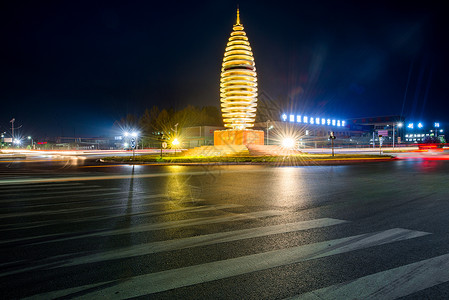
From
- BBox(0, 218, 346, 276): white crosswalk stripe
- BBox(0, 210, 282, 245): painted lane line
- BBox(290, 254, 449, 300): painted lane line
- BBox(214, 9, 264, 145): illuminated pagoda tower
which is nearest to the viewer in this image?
BBox(290, 254, 449, 300): painted lane line

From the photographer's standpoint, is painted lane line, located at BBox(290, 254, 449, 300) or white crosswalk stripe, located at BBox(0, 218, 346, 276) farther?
white crosswalk stripe, located at BBox(0, 218, 346, 276)

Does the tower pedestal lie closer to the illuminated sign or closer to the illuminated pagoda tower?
the illuminated pagoda tower

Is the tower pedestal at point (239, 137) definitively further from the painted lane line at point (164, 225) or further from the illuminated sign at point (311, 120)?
the illuminated sign at point (311, 120)

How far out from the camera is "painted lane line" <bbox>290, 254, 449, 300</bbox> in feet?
10.7

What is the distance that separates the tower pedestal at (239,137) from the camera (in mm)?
49219

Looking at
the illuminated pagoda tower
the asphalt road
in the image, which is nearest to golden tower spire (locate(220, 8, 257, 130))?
the illuminated pagoda tower

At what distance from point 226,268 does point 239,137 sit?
45470 millimetres

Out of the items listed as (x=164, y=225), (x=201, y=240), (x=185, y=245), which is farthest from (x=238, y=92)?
(x=185, y=245)

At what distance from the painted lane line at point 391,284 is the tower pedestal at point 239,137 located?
45.3 metres

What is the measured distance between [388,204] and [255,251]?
5.41 meters

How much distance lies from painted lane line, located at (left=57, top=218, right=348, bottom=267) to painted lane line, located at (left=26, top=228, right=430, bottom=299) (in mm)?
851

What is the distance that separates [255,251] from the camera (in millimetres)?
4621

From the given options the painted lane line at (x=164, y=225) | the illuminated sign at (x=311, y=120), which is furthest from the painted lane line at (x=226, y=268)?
the illuminated sign at (x=311, y=120)

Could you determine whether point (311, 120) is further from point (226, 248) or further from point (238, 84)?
point (226, 248)
